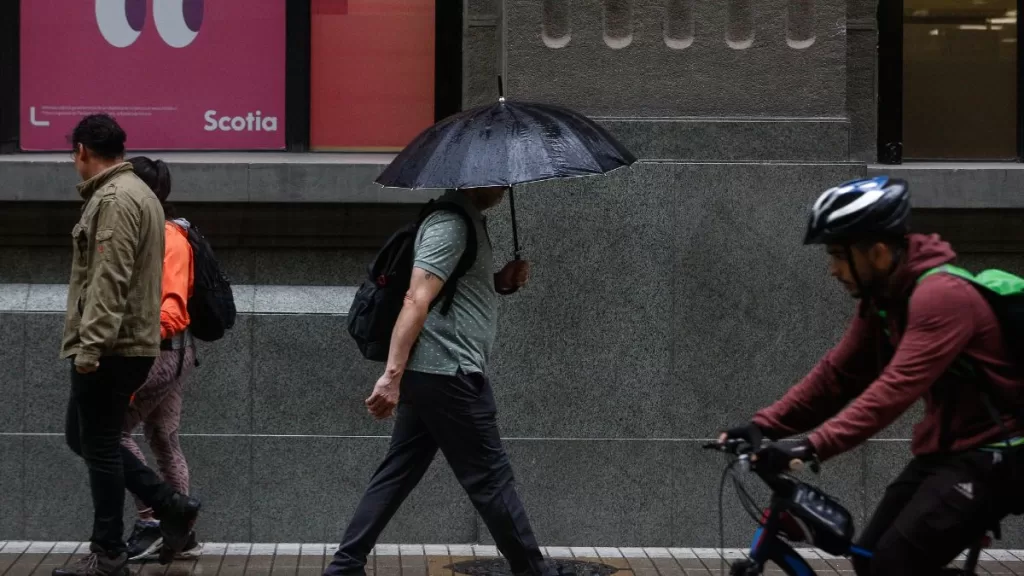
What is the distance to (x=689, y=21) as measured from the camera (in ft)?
25.5

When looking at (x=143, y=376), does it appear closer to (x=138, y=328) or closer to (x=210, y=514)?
(x=138, y=328)

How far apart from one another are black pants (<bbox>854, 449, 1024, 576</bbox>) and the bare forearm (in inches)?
82.9

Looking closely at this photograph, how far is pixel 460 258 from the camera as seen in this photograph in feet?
19.3

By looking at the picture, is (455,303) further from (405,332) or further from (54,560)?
(54,560)

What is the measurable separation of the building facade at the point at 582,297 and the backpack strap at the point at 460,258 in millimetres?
1662

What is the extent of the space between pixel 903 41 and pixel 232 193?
12.2 feet

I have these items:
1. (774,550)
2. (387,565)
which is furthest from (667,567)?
(774,550)

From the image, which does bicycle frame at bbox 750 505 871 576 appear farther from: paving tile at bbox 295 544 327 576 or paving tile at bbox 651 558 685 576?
paving tile at bbox 295 544 327 576

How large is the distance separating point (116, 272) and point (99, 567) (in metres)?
1.29

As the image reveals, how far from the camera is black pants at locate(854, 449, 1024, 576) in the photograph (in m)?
4.05

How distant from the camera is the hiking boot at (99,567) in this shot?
21.3ft

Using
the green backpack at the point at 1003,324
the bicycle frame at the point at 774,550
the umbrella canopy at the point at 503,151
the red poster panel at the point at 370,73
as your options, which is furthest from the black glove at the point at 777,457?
the red poster panel at the point at 370,73

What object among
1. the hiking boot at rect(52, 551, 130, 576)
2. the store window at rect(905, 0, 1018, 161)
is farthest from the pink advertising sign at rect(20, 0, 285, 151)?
the store window at rect(905, 0, 1018, 161)

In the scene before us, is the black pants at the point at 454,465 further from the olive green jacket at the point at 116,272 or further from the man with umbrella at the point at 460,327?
the olive green jacket at the point at 116,272
